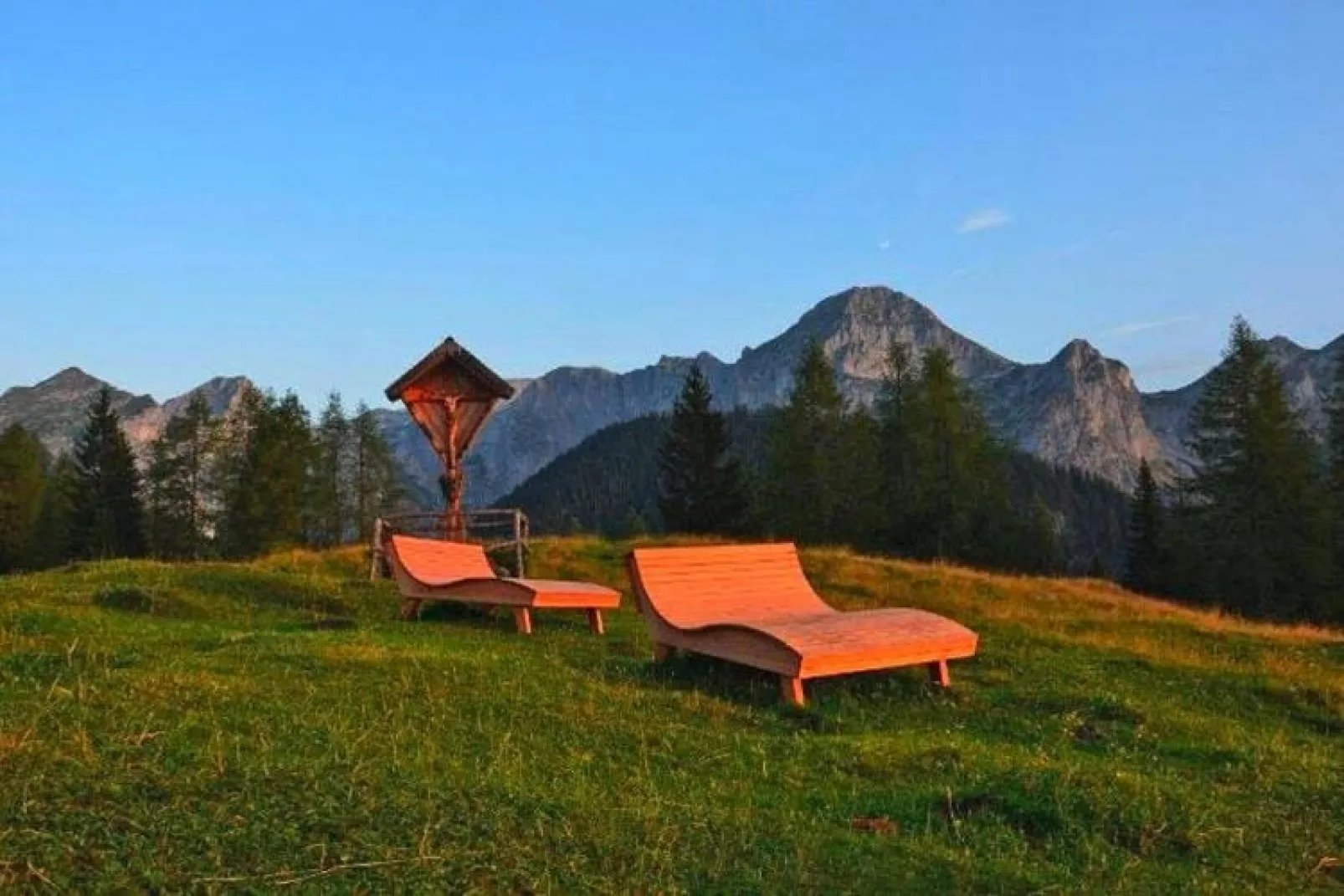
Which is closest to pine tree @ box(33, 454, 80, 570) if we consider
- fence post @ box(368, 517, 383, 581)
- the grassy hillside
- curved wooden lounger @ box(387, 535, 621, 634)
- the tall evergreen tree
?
the tall evergreen tree

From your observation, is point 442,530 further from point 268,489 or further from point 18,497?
point 18,497

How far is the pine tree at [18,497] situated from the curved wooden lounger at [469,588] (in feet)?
178

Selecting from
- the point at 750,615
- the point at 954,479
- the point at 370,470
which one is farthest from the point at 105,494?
the point at 750,615

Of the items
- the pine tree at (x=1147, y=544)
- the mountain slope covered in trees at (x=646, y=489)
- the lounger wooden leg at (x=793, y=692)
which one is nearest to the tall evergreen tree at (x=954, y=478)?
the pine tree at (x=1147, y=544)

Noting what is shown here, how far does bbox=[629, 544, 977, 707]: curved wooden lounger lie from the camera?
8070 mm

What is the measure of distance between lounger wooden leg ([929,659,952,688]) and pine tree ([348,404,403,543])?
60.6 metres

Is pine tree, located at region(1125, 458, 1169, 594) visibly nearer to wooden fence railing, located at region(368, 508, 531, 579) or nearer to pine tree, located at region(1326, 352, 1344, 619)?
pine tree, located at region(1326, 352, 1344, 619)

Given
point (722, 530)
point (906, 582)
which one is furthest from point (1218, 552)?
point (906, 582)

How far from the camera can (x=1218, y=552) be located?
44219 mm

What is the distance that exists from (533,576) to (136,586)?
727 cm

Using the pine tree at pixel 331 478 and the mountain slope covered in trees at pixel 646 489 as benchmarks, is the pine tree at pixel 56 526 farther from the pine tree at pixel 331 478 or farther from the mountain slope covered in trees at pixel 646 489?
the mountain slope covered in trees at pixel 646 489

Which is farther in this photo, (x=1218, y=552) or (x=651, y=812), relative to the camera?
(x=1218, y=552)

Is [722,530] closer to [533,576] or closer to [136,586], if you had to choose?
[533,576]

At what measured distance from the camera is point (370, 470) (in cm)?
6781
